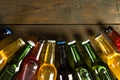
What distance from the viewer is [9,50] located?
3.46 ft

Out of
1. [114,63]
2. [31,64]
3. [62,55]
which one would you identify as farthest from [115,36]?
[31,64]

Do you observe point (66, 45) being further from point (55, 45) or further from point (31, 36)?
point (31, 36)

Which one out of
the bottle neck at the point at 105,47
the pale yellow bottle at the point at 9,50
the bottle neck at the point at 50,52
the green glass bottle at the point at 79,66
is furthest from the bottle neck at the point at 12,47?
the bottle neck at the point at 105,47

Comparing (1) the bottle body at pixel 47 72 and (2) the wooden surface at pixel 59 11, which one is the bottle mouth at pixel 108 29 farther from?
(1) the bottle body at pixel 47 72

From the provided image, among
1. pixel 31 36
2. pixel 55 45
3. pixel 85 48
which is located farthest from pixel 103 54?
pixel 31 36

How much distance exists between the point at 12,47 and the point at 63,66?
0.23 metres

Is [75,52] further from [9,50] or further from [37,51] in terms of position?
[9,50]

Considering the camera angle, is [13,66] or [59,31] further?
[59,31]

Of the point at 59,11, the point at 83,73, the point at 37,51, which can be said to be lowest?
the point at 83,73

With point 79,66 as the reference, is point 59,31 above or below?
above

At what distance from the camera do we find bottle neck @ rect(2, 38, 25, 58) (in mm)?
1050

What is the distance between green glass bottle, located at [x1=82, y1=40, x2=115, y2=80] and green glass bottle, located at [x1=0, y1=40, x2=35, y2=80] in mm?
243

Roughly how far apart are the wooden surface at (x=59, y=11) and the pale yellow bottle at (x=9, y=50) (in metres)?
0.12

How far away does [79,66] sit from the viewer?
43.0 inches
